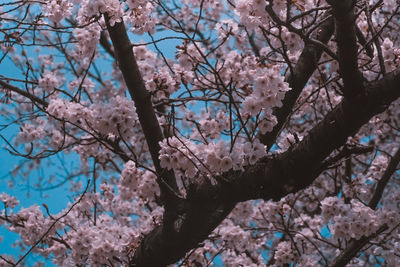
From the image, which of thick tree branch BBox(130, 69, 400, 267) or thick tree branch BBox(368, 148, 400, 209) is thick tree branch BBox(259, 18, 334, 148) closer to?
thick tree branch BBox(130, 69, 400, 267)

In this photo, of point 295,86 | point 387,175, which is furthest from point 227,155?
point 387,175

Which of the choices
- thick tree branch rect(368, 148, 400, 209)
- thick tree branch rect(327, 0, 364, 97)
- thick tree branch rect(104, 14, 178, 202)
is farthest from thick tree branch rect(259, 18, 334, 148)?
thick tree branch rect(368, 148, 400, 209)

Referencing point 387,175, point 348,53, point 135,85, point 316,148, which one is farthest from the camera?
point 387,175

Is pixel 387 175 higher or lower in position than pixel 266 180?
higher

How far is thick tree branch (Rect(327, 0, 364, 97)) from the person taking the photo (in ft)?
7.47

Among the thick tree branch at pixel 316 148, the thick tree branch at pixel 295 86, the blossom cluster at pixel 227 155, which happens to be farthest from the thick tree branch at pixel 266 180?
the thick tree branch at pixel 295 86

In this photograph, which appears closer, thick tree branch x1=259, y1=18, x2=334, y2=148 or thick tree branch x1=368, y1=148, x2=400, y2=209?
thick tree branch x1=259, y1=18, x2=334, y2=148

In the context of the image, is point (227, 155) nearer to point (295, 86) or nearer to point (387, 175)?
point (295, 86)

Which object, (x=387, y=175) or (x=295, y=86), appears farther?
(x=387, y=175)

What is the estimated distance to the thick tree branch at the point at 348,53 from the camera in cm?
228

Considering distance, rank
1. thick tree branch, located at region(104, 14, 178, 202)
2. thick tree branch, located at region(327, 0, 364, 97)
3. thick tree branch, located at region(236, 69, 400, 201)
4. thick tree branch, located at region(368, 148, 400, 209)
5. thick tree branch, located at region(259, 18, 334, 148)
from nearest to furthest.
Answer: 1. thick tree branch, located at region(327, 0, 364, 97)
2. thick tree branch, located at region(236, 69, 400, 201)
3. thick tree branch, located at region(104, 14, 178, 202)
4. thick tree branch, located at region(259, 18, 334, 148)
5. thick tree branch, located at region(368, 148, 400, 209)

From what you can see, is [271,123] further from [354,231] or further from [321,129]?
[354,231]

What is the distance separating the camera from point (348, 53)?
2400 millimetres

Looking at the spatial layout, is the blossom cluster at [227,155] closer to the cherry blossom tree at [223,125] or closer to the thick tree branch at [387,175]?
the cherry blossom tree at [223,125]
